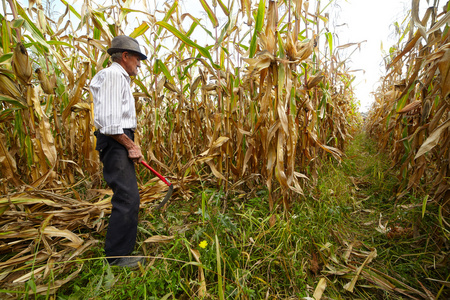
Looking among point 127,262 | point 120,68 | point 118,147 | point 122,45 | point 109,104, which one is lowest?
point 127,262

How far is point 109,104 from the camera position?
4.70 feet

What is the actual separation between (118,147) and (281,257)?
1.23 m

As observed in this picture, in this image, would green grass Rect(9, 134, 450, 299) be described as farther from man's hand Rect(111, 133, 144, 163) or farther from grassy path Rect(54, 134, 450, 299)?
man's hand Rect(111, 133, 144, 163)

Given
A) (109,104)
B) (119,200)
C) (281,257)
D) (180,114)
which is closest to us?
(281,257)

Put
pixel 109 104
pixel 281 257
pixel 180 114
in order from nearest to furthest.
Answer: pixel 281 257 < pixel 109 104 < pixel 180 114

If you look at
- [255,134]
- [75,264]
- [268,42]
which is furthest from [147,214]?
[268,42]

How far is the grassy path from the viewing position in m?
1.18

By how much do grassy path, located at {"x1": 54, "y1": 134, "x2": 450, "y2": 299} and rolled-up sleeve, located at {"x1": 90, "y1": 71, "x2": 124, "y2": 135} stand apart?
709 mm

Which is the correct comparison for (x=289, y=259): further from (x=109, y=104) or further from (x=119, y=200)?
(x=109, y=104)

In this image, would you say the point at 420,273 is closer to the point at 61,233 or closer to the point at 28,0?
the point at 61,233

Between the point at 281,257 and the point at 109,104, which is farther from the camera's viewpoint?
the point at 109,104

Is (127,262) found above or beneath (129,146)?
beneath

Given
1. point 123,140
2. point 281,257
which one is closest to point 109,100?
point 123,140

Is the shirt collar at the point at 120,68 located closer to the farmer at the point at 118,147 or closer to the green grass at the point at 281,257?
the farmer at the point at 118,147
